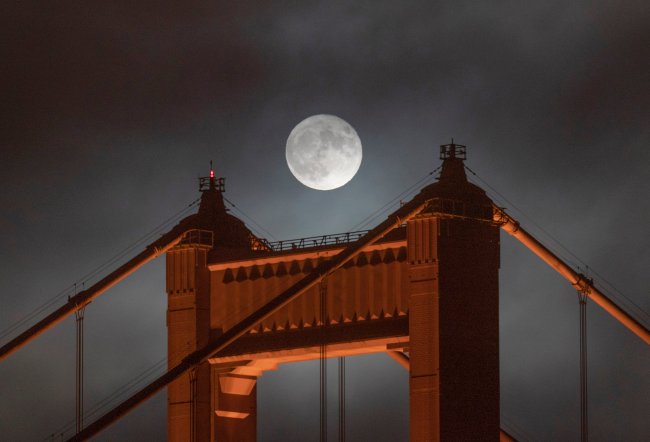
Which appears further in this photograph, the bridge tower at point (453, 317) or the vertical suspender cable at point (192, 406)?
the vertical suspender cable at point (192, 406)

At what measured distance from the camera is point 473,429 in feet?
290

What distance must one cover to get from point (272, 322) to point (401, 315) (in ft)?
23.5

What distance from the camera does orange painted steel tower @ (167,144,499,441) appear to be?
88.6m

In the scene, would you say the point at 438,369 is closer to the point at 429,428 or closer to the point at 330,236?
the point at 429,428

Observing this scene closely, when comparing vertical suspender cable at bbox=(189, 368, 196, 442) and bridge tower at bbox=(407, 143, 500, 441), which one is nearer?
bridge tower at bbox=(407, 143, 500, 441)

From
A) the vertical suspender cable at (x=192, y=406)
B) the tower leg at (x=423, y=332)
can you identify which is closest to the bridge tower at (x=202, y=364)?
the vertical suspender cable at (x=192, y=406)


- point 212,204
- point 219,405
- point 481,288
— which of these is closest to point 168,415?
point 219,405

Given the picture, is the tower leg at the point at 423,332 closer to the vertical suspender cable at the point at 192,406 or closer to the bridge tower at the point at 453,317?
the bridge tower at the point at 453,317

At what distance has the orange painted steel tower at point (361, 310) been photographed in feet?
291

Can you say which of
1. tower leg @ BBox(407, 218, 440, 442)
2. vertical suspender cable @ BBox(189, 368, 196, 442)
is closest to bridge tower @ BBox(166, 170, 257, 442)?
vertical suspender cable @ BBox(189, 368, 196, 442)

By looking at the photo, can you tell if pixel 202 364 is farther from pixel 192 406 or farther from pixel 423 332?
pixel 423 332

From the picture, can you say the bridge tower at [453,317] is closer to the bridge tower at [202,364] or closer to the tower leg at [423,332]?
the tower leg at [423,332]

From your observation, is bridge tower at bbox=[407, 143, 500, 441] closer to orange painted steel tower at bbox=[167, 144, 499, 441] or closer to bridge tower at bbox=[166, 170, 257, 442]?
orange painted steel tower at bbox=[167, 144, 499, 441]

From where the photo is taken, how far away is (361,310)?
302 feet
